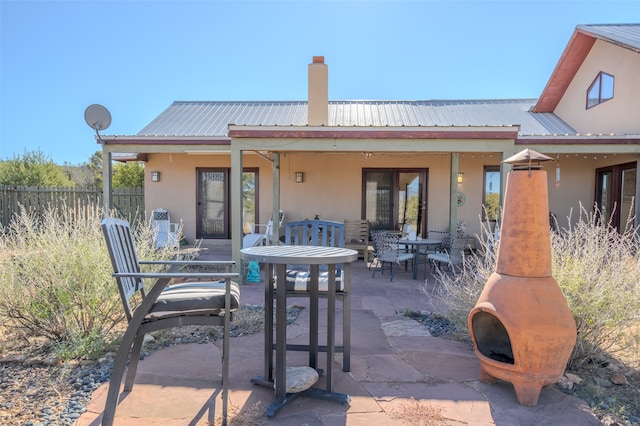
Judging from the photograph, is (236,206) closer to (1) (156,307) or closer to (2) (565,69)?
(1) (156,307)

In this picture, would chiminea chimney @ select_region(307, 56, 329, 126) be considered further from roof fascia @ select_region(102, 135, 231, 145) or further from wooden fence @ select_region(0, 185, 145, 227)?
wooden fence @ select_region(0, 185, 145, 227)

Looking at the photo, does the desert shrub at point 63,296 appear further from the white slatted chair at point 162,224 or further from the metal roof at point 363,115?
the metal roof at point 363,115

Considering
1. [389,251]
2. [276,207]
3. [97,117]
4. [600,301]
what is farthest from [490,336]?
[97,117]

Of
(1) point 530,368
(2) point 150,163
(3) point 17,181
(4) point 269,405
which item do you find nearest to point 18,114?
(3) point 17,181

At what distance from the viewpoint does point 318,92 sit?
30.5ft

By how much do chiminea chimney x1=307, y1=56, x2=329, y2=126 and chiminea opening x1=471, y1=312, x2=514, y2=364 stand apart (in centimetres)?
727

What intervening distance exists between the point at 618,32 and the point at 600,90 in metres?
1.26

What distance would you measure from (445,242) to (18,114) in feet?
56.5

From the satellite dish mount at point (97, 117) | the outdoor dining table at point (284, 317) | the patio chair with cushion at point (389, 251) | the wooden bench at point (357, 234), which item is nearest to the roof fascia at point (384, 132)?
the patio chair with cushion at point (389, 251)

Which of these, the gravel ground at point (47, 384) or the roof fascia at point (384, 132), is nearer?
the gravel ground at point (47, 384)

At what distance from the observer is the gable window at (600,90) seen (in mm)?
8786

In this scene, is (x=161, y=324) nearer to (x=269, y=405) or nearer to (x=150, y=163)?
(x=269, y=405)

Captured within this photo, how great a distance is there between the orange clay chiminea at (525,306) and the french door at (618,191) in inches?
255

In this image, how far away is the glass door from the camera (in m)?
9.88
